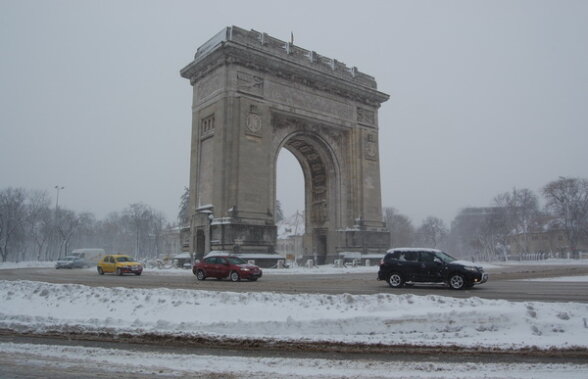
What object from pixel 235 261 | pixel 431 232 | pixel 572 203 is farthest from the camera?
pixel 431 232

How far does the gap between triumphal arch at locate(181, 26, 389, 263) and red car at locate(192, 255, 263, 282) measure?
9640 mm

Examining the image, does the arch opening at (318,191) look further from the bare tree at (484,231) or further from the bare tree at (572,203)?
the bare tree at (572,203)

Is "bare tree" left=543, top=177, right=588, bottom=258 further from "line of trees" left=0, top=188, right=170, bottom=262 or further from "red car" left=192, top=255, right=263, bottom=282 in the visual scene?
"line of trees" left=0, top=188, right=170, bottom=262

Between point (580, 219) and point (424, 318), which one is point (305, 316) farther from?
point (580, 219)

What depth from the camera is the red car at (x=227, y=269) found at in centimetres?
2239

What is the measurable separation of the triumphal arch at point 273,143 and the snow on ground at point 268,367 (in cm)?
2675

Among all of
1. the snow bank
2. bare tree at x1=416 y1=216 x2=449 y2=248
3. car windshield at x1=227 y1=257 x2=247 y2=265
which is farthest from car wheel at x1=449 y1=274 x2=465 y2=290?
bare tree at x1=416 y1=216 x2=449 y2=248

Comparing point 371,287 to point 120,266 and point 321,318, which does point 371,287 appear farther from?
point 120,266

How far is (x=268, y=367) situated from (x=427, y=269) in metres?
12.7

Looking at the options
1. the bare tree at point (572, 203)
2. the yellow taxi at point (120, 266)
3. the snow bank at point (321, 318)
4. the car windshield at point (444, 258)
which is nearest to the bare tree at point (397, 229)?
the bare tree at point (572, 203)

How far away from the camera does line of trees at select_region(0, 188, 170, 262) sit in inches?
2798

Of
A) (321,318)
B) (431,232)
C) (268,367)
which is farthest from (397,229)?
(268,367)

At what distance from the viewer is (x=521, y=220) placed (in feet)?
276

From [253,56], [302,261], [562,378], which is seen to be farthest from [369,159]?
[562,378]
